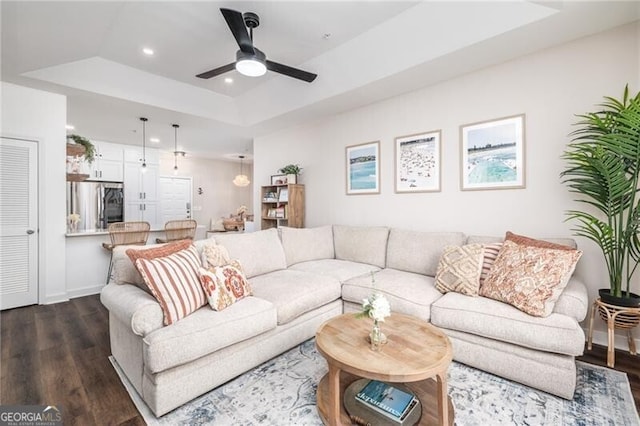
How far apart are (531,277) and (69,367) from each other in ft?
11.3

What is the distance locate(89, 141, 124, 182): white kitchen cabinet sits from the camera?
6359 mm

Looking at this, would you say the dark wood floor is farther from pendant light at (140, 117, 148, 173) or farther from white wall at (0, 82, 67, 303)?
pendant light at (140, 117, 148, 173)

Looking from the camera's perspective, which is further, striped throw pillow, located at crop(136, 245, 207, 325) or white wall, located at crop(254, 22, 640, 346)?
white wall, located at crop(254, 22, 640, 346)

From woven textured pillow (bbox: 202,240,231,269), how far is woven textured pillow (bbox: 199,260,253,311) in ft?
0.26

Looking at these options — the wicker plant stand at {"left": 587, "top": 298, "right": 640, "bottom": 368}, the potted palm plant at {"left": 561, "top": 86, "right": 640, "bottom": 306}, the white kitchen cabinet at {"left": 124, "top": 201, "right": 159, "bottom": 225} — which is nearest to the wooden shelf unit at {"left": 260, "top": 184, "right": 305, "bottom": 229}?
the potted palm plant at {"left": 561, "top": 86, "right": 640, "bottom": 306}

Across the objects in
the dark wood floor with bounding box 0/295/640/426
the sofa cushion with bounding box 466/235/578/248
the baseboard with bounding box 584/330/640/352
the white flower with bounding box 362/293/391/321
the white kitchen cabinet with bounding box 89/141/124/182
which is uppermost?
the white kitchen cabinet with bounding box 89/141/124/182

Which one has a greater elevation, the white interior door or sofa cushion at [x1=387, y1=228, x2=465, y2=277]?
the white interior door

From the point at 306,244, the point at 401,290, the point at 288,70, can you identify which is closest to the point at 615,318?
the point at 401,290

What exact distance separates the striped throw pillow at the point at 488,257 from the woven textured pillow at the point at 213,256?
2140 millimetres

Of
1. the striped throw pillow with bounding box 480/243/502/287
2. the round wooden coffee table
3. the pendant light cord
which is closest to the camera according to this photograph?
the round wooden coffee table

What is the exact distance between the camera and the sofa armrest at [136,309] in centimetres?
165

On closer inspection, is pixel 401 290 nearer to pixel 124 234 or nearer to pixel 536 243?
pixel 536 243

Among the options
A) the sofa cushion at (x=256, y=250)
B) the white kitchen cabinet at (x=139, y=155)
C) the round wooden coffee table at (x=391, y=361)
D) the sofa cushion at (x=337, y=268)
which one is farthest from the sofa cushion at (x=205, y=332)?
the white kitchen cabinet at (x=139, y=155)

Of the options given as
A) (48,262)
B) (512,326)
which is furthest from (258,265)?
(48,262)
